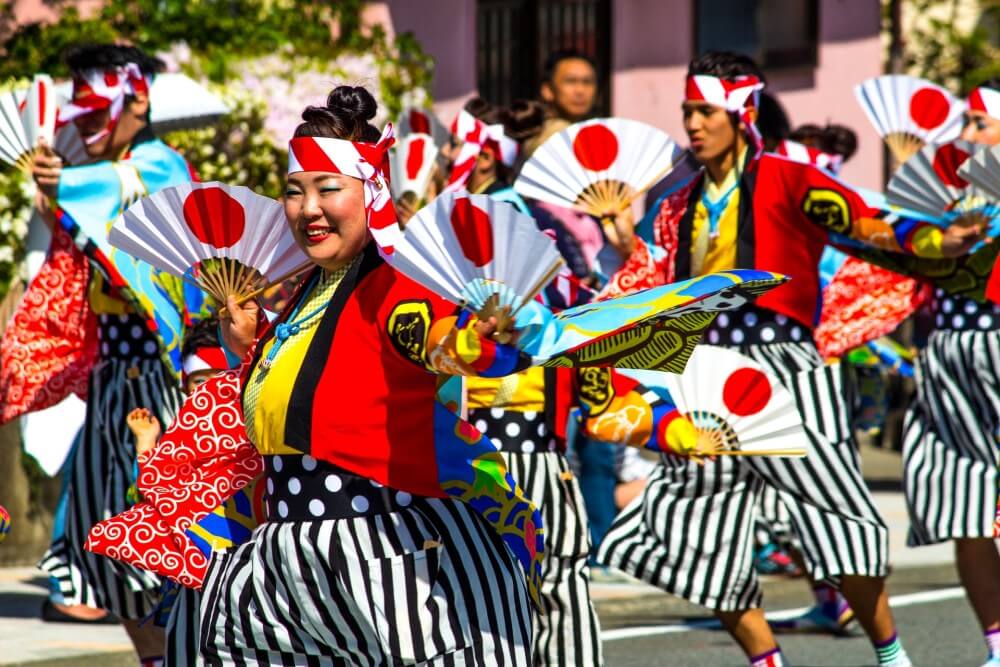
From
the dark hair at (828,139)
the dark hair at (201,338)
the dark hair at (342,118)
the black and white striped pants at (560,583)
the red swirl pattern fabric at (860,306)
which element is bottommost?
the black and white striped pants at (560,583)

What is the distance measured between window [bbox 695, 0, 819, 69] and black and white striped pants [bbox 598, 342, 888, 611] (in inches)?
348

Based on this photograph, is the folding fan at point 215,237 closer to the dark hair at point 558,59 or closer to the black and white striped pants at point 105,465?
the black and white striped pants at point 105,465

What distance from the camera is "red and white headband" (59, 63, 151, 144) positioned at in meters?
6.34

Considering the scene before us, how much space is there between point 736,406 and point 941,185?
1.14 meters

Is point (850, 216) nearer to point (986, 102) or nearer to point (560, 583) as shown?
point (986, 102)

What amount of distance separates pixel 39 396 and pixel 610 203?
6.50 ft

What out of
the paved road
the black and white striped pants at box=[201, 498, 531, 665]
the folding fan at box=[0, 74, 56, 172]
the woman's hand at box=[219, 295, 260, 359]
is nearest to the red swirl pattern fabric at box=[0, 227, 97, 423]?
the folding fan at box=[0, 74, 56, 172]

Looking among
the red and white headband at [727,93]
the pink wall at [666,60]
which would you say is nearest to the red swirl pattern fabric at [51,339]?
the red and white headband at [727,93]

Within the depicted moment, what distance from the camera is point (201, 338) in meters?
5.73

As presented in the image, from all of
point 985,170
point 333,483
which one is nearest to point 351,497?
point 333,483

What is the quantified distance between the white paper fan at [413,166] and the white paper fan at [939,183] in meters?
2.21

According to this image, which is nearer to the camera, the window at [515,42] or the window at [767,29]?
the window at [515,42]

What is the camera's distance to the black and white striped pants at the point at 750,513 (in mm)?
6230

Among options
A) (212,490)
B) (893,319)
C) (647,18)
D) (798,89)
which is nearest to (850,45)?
(798,89)
